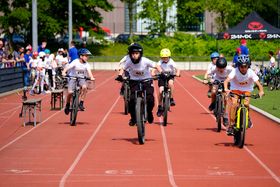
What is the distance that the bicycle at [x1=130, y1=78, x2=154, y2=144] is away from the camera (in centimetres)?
1638

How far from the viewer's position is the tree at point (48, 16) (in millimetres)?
67812

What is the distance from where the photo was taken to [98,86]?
4134cm

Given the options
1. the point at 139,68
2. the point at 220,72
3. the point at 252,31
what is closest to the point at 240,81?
the point at 139,68

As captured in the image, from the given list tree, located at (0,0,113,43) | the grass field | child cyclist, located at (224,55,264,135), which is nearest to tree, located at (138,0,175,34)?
tree, located at (0,0,113,43)

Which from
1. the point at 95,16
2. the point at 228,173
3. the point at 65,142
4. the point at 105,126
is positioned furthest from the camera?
the point at 95,16

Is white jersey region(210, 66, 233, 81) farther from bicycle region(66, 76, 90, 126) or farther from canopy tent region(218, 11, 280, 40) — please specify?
canopy tent region(218, 11, 280, 40)

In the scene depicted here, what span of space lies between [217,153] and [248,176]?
2716 mm

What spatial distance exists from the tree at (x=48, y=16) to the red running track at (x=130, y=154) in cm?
4479

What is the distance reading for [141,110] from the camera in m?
16.5

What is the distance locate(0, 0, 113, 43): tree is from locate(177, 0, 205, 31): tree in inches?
489

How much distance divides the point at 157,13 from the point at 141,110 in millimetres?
62815

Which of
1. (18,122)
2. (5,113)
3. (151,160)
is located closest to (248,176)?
(151,160)

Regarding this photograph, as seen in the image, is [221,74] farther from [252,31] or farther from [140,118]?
[252,31]

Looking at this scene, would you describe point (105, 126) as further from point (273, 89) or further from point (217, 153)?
point (273, 89)
